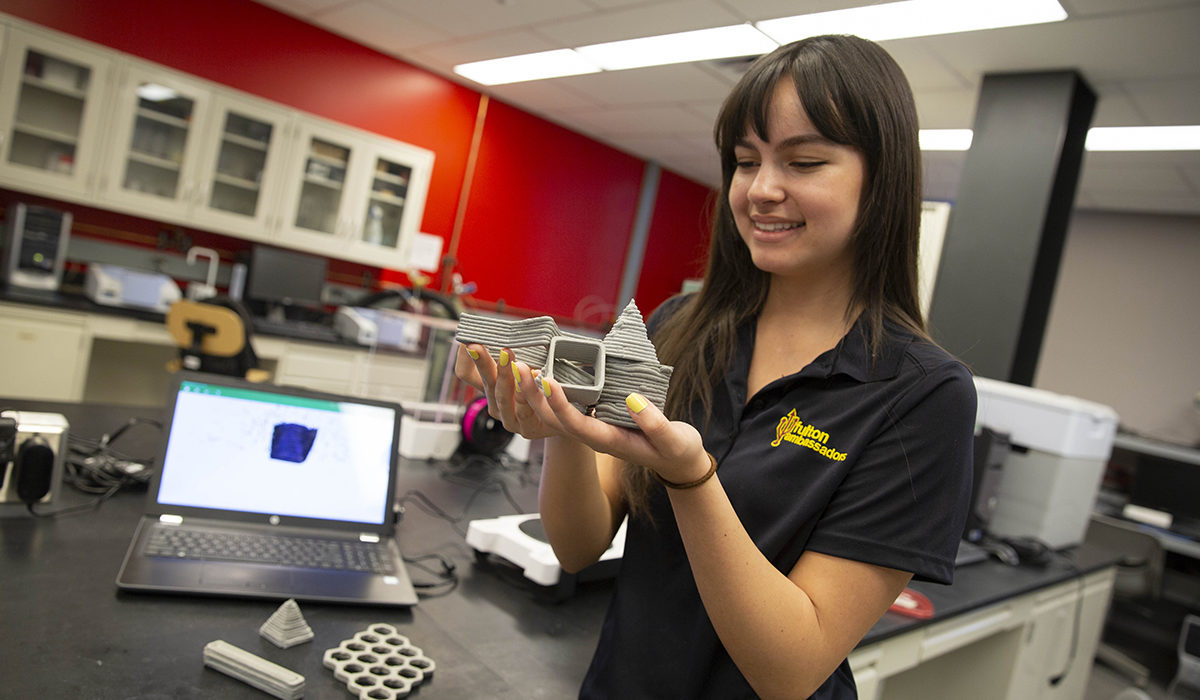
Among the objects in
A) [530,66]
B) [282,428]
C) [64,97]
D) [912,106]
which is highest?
[530,66]

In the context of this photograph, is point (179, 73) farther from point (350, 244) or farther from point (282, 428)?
point (282, 428)

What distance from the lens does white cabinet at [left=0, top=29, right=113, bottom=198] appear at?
3.55 m

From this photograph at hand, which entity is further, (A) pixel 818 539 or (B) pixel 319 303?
(B) pixel 319 303

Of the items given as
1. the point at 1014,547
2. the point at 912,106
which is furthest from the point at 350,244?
the point at 912,106

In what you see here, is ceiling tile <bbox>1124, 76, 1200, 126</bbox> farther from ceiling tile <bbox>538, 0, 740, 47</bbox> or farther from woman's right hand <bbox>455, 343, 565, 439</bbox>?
woman's right hand <bbox>455, 343, 565, 439</bbox>

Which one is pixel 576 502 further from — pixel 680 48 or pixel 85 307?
pixel 85 307

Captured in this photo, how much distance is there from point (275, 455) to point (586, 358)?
0.79 metres

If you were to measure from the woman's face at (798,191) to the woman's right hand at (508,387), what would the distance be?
0.35 m

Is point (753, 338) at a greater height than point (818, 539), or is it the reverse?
point (753, 338)

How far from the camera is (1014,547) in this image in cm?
241

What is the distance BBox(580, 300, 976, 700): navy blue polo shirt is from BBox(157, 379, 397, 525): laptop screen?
1.88 ft

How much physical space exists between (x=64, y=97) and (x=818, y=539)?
4.41 m

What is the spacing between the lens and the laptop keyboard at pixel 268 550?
1.13m

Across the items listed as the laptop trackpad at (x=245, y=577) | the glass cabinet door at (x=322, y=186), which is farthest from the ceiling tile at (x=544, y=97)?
the laptop trackpad at (x=245, y=577)
